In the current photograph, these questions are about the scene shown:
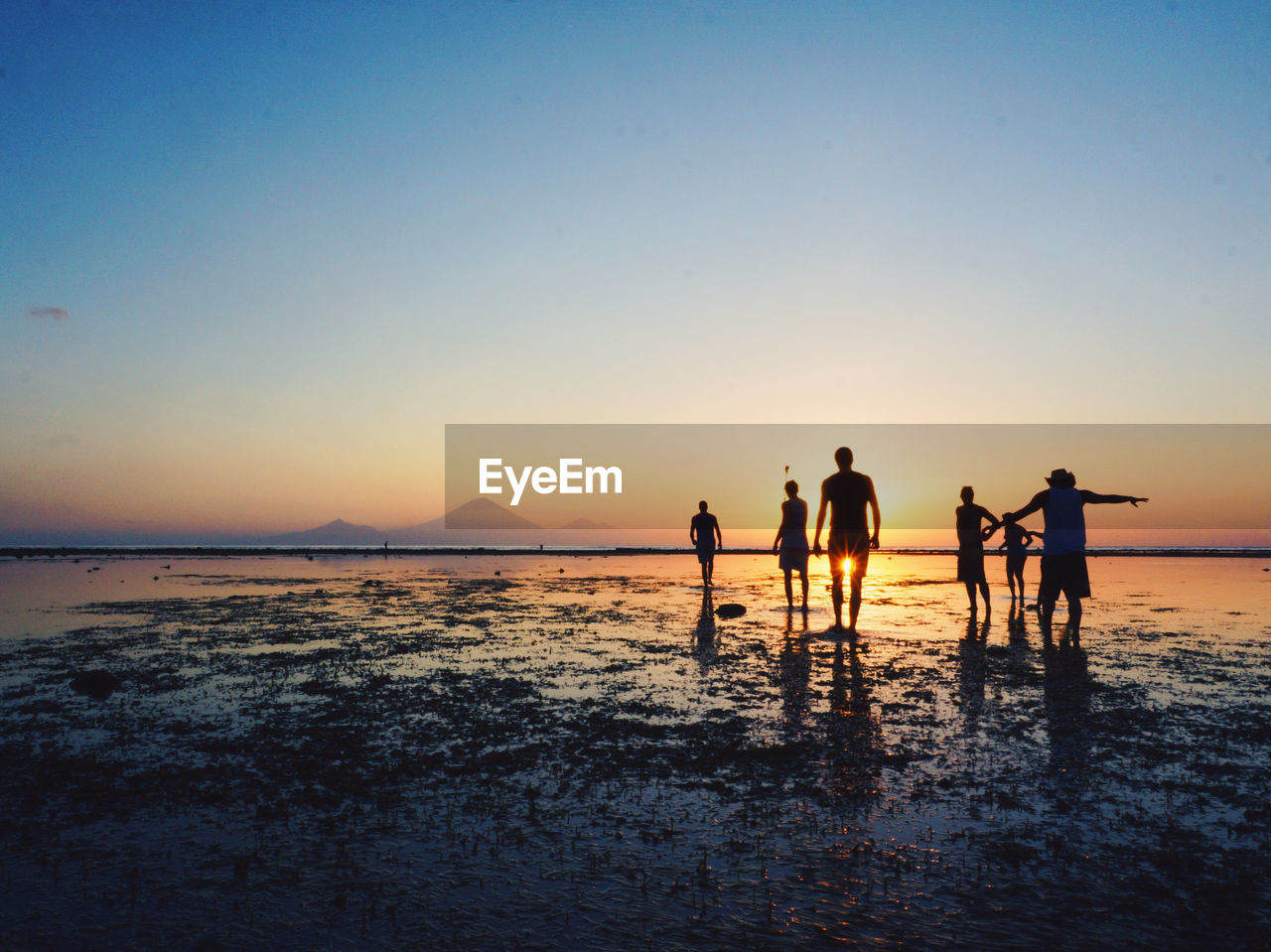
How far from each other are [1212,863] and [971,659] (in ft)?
24.1

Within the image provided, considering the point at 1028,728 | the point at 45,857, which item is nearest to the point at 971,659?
the point at 1028,728

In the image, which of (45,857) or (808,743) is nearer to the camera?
(45,857)

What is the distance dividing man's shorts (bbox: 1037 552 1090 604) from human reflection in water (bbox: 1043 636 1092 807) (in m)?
1.32

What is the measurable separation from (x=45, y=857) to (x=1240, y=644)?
1610 cm

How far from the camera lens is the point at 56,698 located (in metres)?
8.82

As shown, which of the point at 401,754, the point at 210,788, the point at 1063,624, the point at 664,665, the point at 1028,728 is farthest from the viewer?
the point at 1063,624

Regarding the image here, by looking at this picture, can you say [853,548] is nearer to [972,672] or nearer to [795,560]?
[972,672]

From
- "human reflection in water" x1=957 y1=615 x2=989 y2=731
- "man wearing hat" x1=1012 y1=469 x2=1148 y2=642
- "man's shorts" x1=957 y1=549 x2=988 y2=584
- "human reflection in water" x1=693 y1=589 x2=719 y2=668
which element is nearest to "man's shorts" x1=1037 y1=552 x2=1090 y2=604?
"man wearing hat" x1=1012 y1=469 x2=1148 y2=642

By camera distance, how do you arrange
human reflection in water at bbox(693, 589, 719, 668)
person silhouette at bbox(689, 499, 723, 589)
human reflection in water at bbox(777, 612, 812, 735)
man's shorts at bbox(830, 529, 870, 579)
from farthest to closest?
person silhouette at bbox(689, 499, 723, 589) < man's shorts at bbox(830, 529, 870, 579) < human reflection in water at bbox(693, 589, 719, 668) < human reflection in water at bbox(777, 612, 812, 735)

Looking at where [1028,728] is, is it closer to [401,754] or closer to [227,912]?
[401,754]

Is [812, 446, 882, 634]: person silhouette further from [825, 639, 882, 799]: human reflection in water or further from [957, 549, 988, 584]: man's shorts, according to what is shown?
[957, 549, 988, 584]: man's shorts

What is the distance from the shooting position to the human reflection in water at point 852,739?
224 inches

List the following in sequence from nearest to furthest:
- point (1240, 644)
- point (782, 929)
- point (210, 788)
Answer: point (782, 929), point (210, 788), point (1240, 644)

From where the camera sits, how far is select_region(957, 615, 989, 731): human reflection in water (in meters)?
8.09
